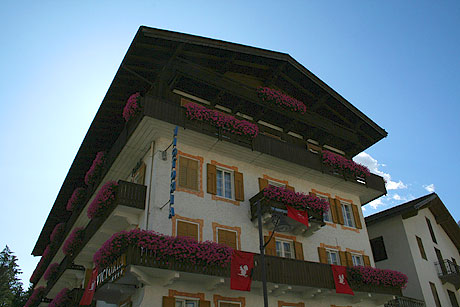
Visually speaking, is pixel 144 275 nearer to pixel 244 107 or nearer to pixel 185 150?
pixel 185 150

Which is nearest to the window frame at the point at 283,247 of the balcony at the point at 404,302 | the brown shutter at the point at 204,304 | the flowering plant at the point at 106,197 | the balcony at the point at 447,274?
the brown shutter at the point at 204,304

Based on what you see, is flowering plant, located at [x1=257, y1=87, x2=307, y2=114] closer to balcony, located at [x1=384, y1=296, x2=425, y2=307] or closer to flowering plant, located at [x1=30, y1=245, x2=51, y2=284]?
balcony, located at [x1=384, y1=296, x2=425, y2=307]

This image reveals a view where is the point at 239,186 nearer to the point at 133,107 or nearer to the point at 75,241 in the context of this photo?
the point at 133,107

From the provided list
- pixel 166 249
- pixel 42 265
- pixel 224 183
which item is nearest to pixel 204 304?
pixel 166 249

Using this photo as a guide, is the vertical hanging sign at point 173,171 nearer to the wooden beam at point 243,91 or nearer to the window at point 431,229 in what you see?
the wooden beam at point 243,91

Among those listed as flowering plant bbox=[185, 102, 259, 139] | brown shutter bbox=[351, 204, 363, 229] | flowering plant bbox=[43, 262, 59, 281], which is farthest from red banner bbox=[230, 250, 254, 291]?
flowering plant bbox=[43, 262, 59, 281]

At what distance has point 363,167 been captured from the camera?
2530 centimetres

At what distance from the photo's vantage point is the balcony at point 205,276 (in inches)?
567

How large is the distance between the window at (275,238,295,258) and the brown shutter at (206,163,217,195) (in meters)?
4.08

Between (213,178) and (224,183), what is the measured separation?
83 cm

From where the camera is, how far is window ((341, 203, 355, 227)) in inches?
938

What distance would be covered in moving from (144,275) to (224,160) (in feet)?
24.5

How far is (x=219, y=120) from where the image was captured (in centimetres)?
1950

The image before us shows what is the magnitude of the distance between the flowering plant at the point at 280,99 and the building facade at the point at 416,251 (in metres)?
10.9
